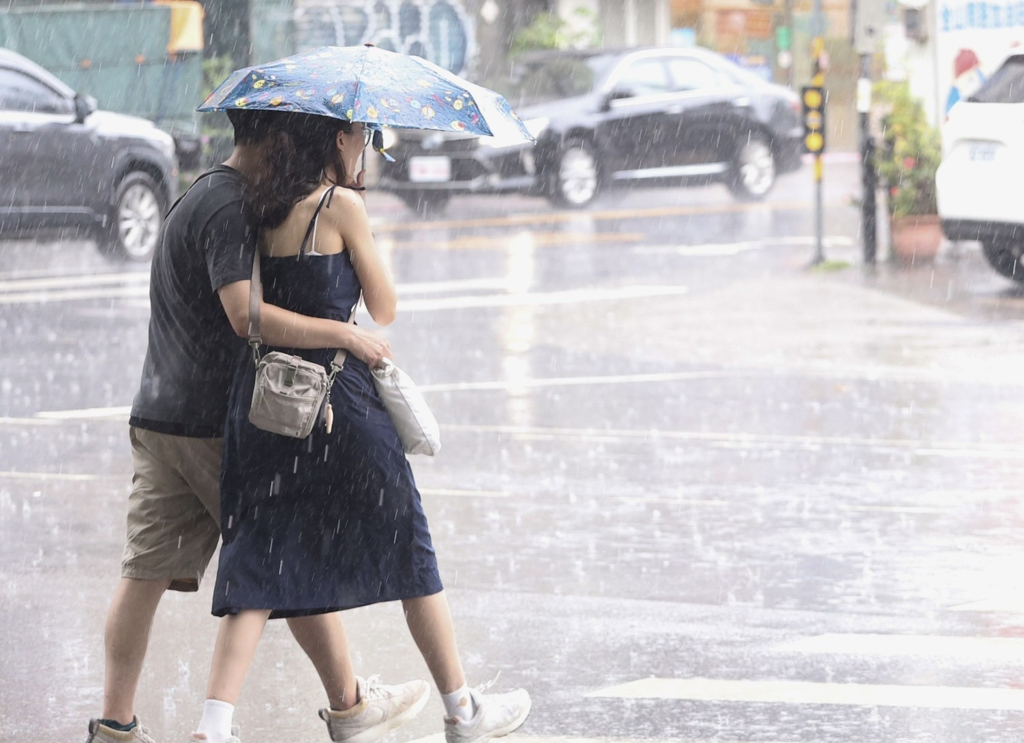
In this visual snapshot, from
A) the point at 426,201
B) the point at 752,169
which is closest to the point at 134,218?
the point at 426,201

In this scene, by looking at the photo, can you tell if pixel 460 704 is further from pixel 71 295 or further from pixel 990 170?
pixel 71 295

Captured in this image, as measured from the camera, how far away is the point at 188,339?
4816 millimetres

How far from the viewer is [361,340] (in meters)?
4.72

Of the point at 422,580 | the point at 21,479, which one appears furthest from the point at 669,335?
the point at 422,580

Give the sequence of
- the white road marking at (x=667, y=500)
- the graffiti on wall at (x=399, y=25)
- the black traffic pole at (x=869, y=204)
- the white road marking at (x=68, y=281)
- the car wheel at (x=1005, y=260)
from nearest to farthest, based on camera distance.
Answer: the white road marking at (x=667, y=500) → the car wheel at (x=1005, y=260) → the white road marking at (x=68, y=281) → the black traffic pole at (x=869, y=204) → the graffiti on wall at (x=399, y=25)

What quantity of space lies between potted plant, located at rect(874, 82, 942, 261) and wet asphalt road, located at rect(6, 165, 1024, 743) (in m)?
1.54

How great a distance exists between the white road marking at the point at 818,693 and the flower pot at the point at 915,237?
13.4 metres

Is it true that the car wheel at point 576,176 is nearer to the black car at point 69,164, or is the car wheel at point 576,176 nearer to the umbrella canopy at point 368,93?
the black car at point 69,164

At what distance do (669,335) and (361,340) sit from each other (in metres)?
9.39

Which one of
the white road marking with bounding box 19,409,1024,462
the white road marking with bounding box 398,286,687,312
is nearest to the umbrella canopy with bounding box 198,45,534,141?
the white road marking with bounding box 19,409,1024,462

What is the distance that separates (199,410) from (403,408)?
51cm

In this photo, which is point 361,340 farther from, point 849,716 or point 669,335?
point 669,335

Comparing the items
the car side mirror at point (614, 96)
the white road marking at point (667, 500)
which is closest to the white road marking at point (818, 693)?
the white road marking at point (667, 500)

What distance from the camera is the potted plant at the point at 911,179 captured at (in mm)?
18609
